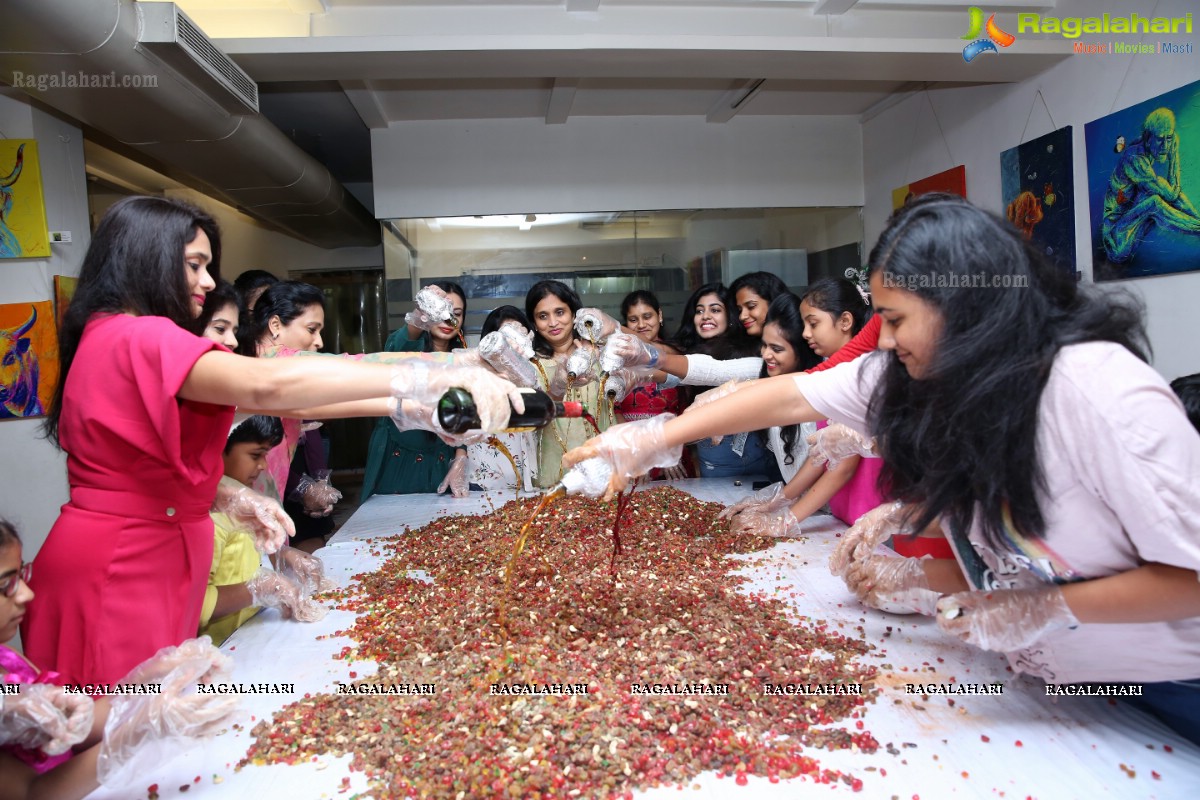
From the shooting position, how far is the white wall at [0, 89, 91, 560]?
324 centimetres

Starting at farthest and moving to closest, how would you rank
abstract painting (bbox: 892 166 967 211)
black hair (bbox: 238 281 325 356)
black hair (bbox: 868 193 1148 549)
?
abstract painting (bbox: 892 166 967 211)
black hair (bbox: 238 281 325 356)
black hair (bbox: 868 193 1148 549)

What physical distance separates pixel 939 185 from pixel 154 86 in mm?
3924

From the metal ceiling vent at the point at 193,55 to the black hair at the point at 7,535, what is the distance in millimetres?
1972

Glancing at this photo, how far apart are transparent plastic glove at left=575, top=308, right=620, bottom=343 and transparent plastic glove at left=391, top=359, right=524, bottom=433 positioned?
4.55 ft

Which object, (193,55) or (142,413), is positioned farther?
(193,55)

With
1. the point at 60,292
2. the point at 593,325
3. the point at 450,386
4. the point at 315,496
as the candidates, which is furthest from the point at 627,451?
the point at 60,292

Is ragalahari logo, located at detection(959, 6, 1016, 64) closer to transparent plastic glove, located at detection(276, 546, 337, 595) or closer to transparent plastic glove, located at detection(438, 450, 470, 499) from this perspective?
transparent plastic glove, located at detection(438, 450, 470, 499)

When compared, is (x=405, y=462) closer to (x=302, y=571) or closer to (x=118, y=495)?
(x=302, y=571)

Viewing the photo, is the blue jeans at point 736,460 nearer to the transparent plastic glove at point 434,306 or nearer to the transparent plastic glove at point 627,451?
the transparent plastic glove at point 434,306

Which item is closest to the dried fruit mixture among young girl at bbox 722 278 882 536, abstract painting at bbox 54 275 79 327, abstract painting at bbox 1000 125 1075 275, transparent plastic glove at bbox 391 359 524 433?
young girl at bbox 722 278 882 536

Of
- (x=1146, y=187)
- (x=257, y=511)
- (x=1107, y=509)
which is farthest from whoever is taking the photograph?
(x=1146, y=187)

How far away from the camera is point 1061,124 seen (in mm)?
3244

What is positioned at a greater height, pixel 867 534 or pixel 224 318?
pixel 224 318

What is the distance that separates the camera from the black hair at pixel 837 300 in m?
2.48
